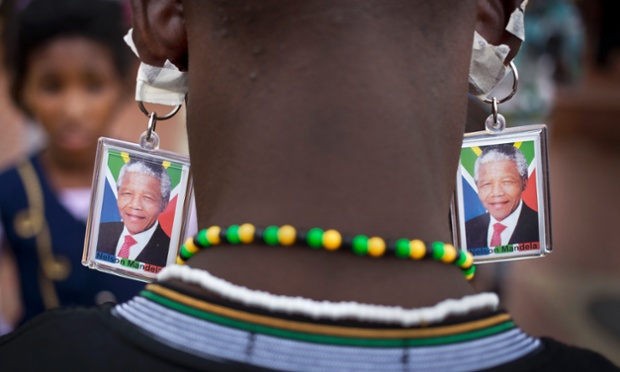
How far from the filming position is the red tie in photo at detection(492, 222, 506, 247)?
1372 mm

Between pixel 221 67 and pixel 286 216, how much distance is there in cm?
22

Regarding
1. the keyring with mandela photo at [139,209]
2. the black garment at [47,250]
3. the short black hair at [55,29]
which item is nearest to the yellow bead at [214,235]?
the keyring with mandela photo at [139,209]

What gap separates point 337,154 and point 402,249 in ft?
0.45

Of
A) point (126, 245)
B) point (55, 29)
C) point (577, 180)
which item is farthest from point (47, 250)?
point (577, 180)

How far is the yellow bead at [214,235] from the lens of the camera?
0.99 metres

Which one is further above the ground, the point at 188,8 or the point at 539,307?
the point at 188,8

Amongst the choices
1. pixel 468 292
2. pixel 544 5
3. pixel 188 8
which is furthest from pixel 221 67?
pixel 544 5

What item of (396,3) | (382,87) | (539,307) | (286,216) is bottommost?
(539,307)

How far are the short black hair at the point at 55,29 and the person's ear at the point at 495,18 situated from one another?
2247 mm

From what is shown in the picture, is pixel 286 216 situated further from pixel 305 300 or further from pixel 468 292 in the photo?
pixel 468 292

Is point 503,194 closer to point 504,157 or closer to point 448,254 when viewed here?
point 504,157

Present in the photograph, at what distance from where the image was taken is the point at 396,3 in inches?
38.5

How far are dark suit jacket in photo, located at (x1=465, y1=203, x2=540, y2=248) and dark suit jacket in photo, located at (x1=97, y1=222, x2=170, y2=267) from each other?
52 cm

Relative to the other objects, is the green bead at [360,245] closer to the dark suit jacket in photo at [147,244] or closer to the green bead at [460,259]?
the green bead at [460,259]
